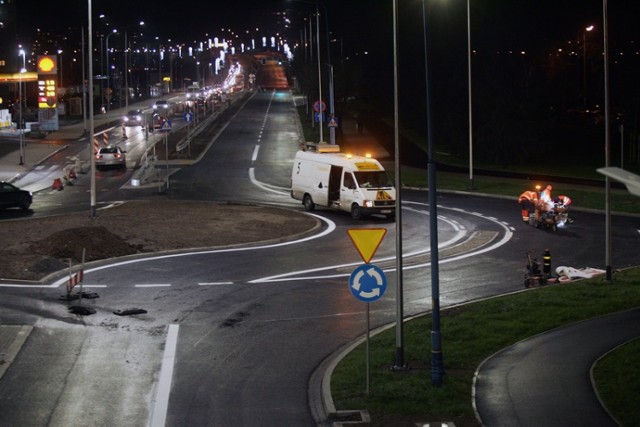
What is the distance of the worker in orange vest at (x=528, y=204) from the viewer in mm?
32750

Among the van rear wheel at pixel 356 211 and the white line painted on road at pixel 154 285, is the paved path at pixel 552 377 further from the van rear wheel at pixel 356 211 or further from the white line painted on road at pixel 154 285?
the van rear wheel at pixel 356 211

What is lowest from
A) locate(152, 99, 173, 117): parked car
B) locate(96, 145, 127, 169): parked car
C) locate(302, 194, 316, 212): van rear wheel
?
locate(302, 194, 316, 212): van rear wheel

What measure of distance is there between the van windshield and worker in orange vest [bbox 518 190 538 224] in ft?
17.0

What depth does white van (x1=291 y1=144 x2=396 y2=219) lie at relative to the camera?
112 feet

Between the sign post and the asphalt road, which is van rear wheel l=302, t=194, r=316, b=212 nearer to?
the asphalt road

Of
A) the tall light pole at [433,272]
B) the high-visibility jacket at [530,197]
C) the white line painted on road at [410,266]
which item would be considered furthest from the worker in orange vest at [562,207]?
the tall light pole at [433,272]

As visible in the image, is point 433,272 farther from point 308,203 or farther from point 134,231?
point 308,203

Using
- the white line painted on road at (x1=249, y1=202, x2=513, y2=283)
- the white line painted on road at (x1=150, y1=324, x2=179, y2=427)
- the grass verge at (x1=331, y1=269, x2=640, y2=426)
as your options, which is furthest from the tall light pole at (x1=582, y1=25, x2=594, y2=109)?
the white line painted on road at (x1=150, y1=324, x2=179, y2=427)

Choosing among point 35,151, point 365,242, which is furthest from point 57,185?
point 365,242

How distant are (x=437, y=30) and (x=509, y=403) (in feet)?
246

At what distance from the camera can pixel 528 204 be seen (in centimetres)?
3356

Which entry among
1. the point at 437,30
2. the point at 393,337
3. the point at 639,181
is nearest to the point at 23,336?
the point at 393,337

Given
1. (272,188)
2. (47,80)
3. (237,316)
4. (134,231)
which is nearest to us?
(237,316)

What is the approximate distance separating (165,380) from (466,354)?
5234 millimetres
